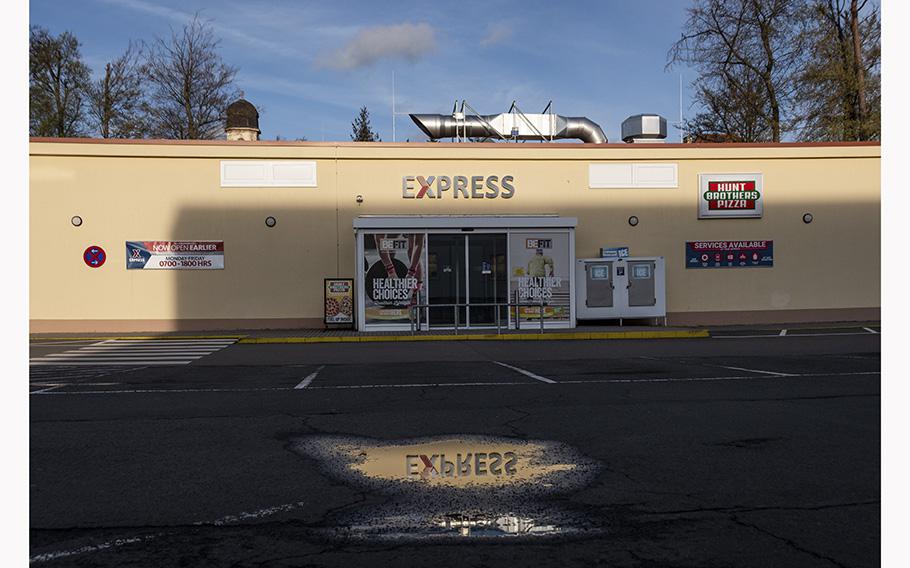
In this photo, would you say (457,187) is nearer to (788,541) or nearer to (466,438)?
(466,438)

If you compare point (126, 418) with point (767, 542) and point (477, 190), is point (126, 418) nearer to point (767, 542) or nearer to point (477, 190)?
point (767, 542)

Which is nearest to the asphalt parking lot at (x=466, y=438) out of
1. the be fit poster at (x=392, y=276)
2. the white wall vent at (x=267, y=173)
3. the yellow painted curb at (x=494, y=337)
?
the yellow painted curb at (x=494, y=337)

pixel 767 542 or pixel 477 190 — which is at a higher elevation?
pixel 477 190

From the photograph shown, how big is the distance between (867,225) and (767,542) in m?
23.5

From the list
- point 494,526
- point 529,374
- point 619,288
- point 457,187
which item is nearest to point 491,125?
point 457,187

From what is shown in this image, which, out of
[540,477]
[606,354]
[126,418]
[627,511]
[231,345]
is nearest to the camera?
[627,511]

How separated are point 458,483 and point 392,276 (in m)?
15.9

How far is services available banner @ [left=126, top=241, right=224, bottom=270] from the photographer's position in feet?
72.5

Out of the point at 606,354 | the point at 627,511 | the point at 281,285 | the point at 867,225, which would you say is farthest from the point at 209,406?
the point at 867,225

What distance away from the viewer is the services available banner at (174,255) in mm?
22094

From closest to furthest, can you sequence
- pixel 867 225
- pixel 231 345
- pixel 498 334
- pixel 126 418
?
1. pixel 126 418
2. pixel 231 345
3. pixel 498 334
4. pixel 867 225

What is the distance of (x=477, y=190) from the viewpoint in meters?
23.4

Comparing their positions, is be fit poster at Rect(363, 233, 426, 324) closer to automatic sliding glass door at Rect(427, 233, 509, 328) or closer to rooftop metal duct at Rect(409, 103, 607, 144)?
automatic sliding glass door at Rect(427, 233, 509, 328)

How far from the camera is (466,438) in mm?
7266
